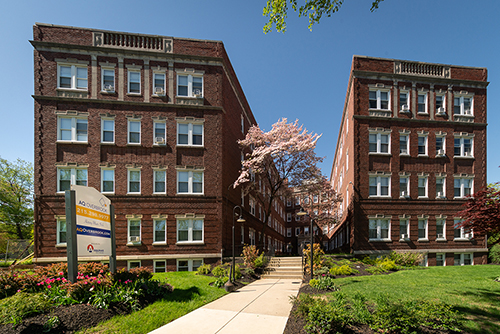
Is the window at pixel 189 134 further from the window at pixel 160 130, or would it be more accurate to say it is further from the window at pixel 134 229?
the window at pixel 134 229

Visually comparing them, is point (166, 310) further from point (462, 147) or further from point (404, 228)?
point (462, 147)

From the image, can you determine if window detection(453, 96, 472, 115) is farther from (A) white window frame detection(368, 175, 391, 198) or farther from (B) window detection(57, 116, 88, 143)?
(B) window detection(57, 116, 88, 143)

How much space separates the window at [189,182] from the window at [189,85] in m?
5.85

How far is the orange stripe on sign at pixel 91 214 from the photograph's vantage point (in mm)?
9119

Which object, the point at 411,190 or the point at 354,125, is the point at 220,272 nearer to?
the point at 354,125

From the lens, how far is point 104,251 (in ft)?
32.9

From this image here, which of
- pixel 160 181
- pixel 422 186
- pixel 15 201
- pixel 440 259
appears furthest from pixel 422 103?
pixel 15 201

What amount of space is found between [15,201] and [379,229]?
45195 millimetres

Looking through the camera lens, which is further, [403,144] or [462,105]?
[462,105]

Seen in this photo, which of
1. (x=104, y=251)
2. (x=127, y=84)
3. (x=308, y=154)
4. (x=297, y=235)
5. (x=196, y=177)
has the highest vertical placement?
(x=127, y=84)

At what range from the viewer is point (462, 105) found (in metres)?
25.2

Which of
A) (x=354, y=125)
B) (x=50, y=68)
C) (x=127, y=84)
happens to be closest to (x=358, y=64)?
(x=354, y=125)

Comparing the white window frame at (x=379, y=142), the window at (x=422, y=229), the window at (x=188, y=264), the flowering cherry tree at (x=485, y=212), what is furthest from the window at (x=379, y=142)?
the window at (x=188, y=264)

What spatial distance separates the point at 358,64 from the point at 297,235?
144 feet
